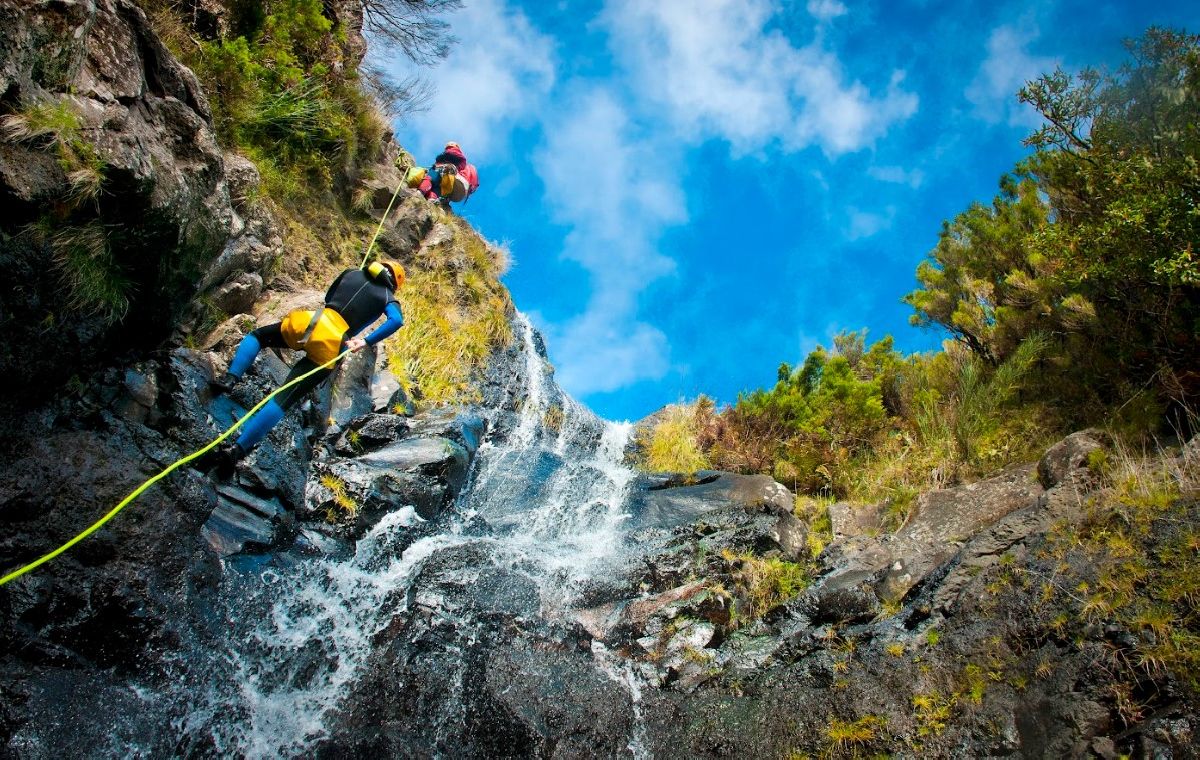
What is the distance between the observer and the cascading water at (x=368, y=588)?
152 inches

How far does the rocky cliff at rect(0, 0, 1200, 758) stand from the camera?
334 centimetres

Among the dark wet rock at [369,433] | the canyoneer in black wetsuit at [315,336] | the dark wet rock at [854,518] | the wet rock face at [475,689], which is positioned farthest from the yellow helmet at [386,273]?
the dark wet rock at [854,518]

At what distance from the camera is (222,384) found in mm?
5520

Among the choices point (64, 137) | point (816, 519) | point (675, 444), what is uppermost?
point (675, 444)

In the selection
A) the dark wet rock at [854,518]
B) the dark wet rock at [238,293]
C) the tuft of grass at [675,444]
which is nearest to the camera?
the dark wet rock at [238,293]

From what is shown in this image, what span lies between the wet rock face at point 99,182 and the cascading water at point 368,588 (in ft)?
6.65

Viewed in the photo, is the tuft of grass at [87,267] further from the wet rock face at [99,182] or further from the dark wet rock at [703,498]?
the dark wet rock at [703,498]

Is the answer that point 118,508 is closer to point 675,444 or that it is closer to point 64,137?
point 64,137

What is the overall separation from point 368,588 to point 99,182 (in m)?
3.58

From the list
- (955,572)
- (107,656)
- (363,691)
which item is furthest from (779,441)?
(107,656)

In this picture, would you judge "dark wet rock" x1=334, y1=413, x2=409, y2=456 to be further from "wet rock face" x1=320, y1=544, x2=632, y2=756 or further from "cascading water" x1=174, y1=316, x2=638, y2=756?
"wet rock face" x1=320, y1=544, x2=632, y2=756

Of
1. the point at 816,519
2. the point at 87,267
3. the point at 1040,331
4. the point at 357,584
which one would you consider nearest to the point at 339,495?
the point at 357,584

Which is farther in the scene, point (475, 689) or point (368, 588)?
point (368, 588)

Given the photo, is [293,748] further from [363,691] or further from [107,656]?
[107,656]
